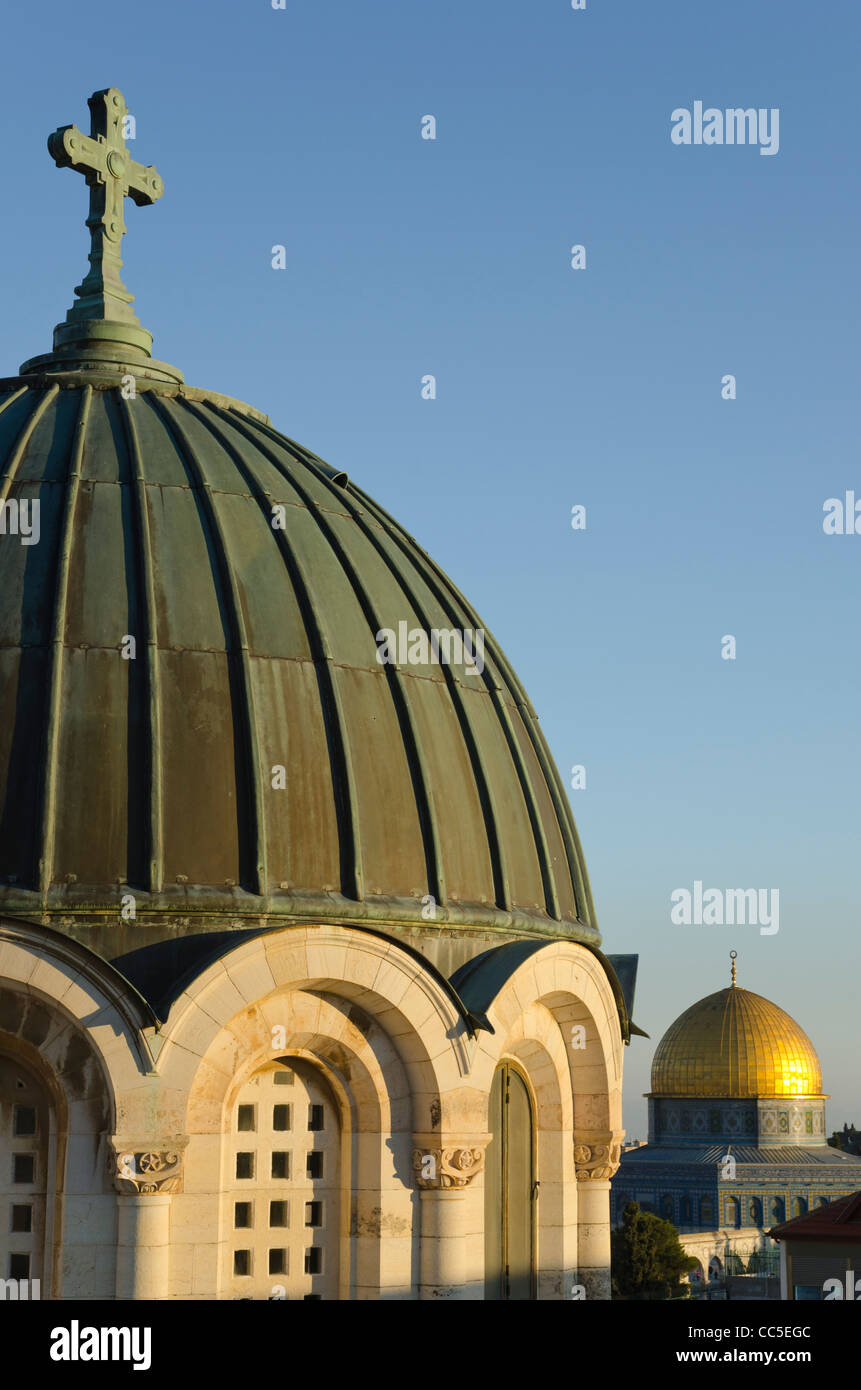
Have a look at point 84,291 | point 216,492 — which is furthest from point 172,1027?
point 84,291

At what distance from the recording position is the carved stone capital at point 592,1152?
21.7 meters

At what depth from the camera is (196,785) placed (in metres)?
18.6

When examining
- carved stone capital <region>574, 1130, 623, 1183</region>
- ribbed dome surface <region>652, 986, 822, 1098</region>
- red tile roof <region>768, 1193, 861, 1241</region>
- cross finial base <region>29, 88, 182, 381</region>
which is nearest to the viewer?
carved stone capital <region>574, 1130, 623, 1183</region>

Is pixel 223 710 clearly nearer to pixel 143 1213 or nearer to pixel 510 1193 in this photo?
pixel 143 1213

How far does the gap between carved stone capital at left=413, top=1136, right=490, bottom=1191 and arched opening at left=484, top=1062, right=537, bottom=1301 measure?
1.15 metres

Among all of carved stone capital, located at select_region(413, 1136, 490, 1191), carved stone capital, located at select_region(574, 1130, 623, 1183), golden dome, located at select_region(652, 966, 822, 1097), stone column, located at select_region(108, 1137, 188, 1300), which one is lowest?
stone column, located at select_region(108, 1137, 188, 1300)

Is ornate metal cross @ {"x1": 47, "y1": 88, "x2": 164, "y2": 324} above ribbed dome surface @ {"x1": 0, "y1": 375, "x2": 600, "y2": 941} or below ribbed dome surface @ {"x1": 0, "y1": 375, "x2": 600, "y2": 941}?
above

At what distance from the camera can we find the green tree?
104875 mm

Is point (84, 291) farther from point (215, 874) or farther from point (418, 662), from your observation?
point (215, 874)

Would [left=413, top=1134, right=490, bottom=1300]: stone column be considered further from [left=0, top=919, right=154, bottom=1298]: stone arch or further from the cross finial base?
the cross finial base

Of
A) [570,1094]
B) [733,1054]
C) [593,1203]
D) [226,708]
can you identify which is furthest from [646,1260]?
[226,708]

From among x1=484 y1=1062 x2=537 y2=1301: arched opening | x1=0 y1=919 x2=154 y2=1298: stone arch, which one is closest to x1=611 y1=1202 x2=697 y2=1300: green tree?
x1=484 y1=1062 x2=537 y2=1301: arched opening

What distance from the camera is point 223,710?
1902 cm

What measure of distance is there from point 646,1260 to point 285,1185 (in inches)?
3612
